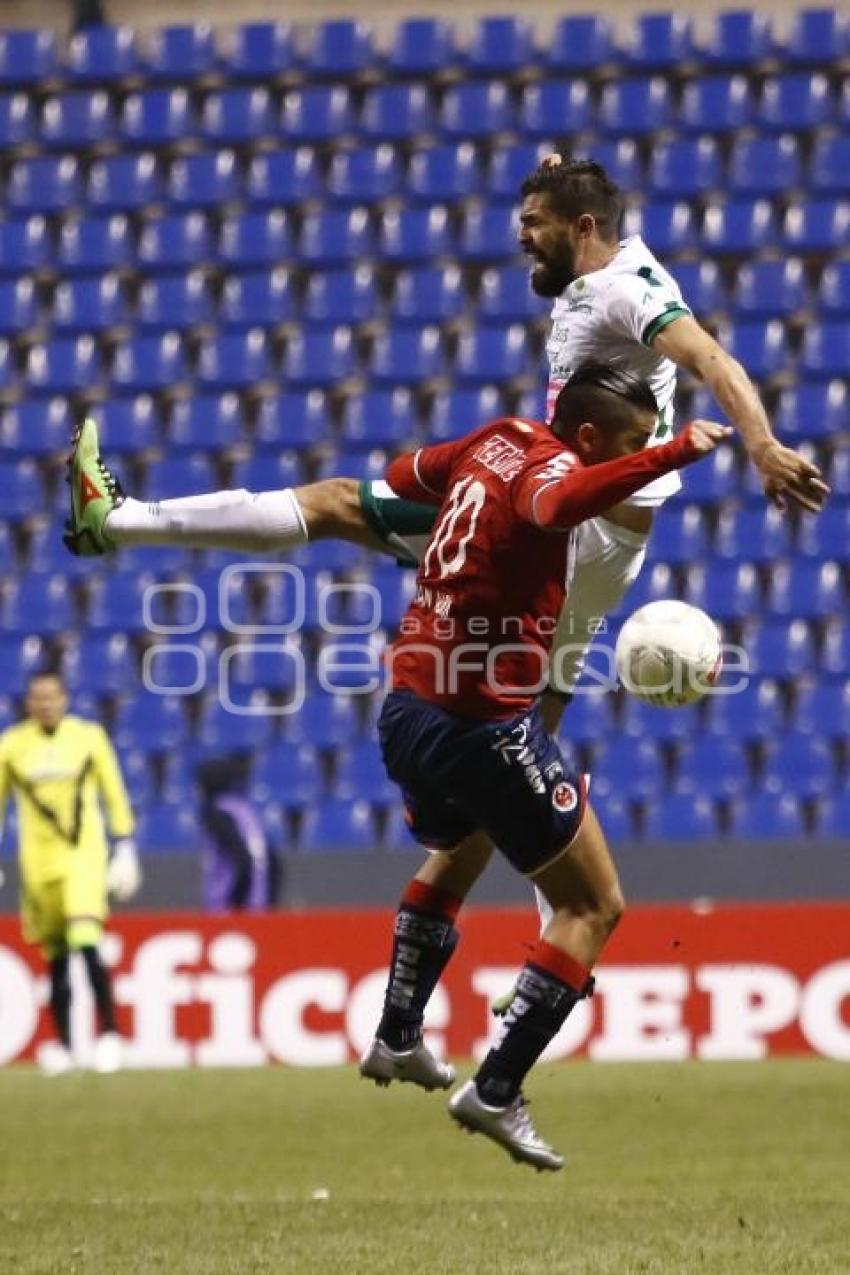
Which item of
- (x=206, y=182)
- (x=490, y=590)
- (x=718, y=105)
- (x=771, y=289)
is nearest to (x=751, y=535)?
(x=771, y=289)

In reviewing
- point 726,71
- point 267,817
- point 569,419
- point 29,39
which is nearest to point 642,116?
point 726,71

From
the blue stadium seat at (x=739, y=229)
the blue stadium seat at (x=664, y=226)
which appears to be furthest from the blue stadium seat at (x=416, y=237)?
the blue stadium seat at (x=739, y=229)

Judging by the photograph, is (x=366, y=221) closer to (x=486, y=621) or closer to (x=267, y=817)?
(x=267, y=817)

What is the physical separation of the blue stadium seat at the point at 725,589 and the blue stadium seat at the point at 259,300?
391cm

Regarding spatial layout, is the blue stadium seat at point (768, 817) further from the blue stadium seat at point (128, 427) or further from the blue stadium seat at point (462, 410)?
the blue stadium seat at point (128, 427)

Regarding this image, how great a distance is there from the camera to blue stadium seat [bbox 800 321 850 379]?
650 inches

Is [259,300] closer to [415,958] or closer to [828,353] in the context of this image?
[828,353]

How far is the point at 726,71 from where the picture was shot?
17.6 metres

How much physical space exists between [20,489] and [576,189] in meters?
10.9

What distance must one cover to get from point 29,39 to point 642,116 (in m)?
4.90

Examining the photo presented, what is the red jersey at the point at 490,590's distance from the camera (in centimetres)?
618

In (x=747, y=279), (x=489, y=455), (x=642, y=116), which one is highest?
(x=642, y=116)

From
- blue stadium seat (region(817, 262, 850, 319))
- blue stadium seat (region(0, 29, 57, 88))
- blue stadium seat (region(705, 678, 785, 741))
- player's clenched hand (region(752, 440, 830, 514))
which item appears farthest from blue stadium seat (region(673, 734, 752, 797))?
player's clenched hand (region(752, 440, 830, 514))

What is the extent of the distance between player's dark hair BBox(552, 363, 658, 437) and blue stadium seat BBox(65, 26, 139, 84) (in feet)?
42.8
